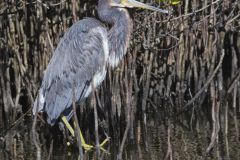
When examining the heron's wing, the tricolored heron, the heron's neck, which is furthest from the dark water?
the heron's neck

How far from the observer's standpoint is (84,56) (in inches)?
337

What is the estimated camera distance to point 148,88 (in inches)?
371

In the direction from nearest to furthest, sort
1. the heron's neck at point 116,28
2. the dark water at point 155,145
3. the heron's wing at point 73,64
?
the dark water at point 155,145
the heron's wing at point 73,64
the heron's neck at point 116,28

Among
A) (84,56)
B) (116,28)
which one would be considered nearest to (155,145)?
(84,56)

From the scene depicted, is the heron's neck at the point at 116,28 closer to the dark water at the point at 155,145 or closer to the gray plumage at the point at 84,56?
the gray plumage at the point at 84,56

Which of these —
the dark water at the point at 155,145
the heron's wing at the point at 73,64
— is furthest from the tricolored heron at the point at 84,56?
the dark water at the point at 155,145

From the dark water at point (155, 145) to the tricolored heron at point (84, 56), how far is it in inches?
13.0

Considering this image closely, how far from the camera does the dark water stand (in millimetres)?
7727

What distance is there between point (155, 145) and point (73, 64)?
1287 mm

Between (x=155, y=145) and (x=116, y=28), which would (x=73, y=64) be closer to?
(x=116, y=28)

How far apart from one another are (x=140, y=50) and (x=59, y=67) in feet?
5.42

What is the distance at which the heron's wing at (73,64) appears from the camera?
27.4 ft

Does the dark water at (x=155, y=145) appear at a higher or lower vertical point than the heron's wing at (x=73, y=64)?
lower

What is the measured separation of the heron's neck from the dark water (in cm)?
92
